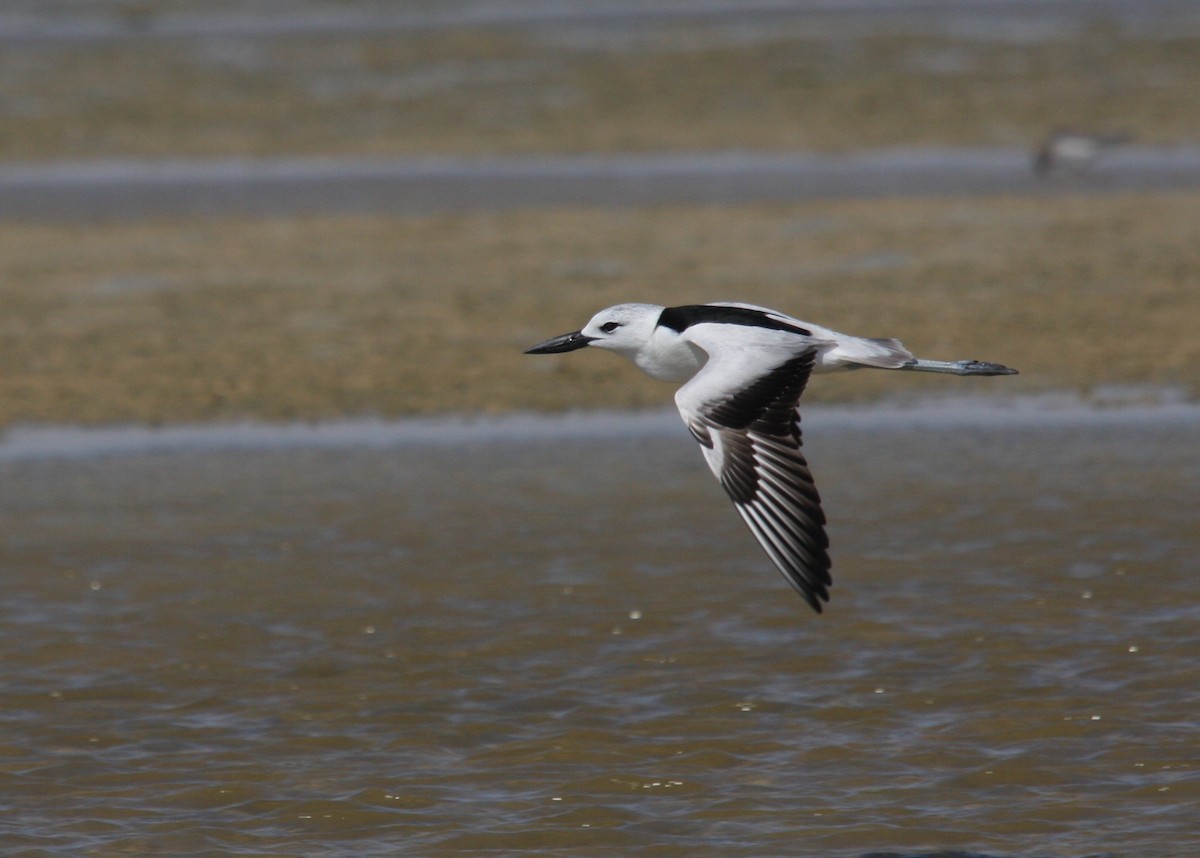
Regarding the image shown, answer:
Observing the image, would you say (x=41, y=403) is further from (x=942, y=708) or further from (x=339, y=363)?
(x=942, y=708)

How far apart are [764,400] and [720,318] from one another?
0.73 metres

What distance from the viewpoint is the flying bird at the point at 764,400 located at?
648 cm

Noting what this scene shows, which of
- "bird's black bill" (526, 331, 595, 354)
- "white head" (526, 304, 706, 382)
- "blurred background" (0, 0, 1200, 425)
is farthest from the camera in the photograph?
"blurred background" (0, 0, 1200, 425)

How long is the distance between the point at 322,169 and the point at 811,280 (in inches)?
375

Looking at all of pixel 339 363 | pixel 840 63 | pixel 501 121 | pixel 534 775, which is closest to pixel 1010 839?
pixel 534 775

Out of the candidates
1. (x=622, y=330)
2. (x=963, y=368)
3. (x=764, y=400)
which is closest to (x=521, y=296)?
(x=622, y=330)

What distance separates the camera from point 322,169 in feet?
77.1

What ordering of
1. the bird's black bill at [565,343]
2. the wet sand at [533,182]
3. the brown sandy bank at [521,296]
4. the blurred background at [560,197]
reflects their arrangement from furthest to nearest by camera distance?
the wet sand at [533,182] → the blurred background at [560,197] → the brown sandy bank at [521,296] → the bird's black bill at [565,343]

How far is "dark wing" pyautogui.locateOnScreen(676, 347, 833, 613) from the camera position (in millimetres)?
6484

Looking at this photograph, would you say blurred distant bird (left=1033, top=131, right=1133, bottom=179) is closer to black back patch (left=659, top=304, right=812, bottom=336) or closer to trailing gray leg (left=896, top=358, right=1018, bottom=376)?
trailing gray leg (left=896, top=358, right=1018, bottom=376)

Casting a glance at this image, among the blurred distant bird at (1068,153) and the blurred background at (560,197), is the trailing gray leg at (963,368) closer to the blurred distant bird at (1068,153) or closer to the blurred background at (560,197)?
the blurred background at (560,197)

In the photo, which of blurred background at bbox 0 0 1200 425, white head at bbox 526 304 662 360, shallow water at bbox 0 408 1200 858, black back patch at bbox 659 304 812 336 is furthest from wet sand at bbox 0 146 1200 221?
black back patch at bbox 659 304 812 336

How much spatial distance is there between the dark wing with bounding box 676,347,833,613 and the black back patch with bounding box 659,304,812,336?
43 centimetres

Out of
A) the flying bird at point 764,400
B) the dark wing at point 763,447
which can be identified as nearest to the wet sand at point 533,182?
the flying bird at point 764,400
